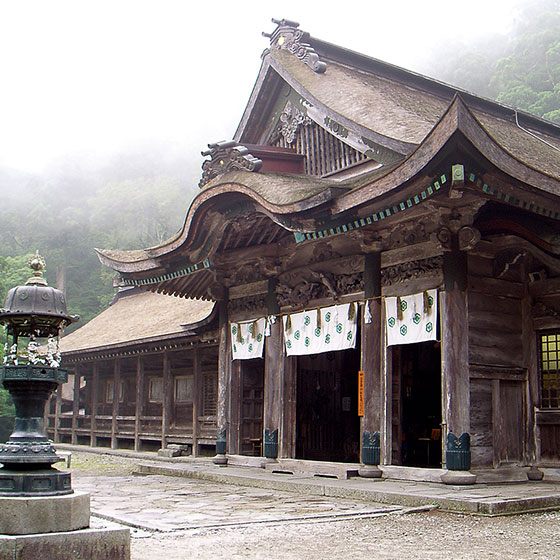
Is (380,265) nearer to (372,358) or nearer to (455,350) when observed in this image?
(372,358)

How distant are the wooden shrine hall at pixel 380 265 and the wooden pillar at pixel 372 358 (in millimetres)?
24

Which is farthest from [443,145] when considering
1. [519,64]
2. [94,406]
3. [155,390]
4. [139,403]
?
[519,64]

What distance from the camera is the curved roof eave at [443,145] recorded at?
349 inches

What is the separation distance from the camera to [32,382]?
6270 millimetres

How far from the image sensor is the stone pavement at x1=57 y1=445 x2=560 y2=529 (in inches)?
348

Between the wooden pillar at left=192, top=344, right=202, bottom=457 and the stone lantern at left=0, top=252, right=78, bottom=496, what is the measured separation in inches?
514

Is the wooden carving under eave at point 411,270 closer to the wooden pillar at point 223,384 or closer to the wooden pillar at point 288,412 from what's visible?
the wooden pillar at point 288,412

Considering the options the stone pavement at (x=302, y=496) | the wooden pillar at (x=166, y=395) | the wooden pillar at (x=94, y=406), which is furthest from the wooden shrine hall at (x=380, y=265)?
the wooden pillar at (x=94, y=406)

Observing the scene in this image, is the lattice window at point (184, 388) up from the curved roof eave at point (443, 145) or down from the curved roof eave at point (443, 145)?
down

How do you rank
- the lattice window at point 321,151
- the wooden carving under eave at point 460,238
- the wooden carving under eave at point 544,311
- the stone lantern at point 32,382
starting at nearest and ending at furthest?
the stone lantern at point 32,382 < the wooden carving under eave at point 460,238 < the wooden carving under eave at point 544,311 < the lattice window at point 321,151

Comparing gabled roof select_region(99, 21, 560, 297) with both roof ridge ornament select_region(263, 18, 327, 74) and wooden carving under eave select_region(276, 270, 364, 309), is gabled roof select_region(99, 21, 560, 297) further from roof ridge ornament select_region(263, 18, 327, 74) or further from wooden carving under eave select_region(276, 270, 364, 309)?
wooden carving under eave select_region(276, 270, 364, 309)

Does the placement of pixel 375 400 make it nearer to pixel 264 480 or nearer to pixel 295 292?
pixel 264 480

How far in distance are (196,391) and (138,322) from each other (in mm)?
6959

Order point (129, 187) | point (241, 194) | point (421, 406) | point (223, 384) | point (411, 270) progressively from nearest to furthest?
1. point (411, 270)
2. point (241, 194)
3. point (223, 384)
4. point (421, 406)
5. point (129, 187)
